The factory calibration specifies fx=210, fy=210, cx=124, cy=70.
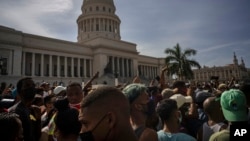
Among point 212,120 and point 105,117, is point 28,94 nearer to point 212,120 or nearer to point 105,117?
point 105,117

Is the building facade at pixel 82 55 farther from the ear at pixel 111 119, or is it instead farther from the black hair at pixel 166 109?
the ear at pixel 111 119

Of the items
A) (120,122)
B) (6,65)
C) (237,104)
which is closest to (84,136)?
(120,122)

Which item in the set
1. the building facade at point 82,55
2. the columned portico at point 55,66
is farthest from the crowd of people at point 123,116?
the columned portico at point 55,66

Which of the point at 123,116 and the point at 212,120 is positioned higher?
the point at 123,116

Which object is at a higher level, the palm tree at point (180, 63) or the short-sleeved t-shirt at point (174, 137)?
the palm tree at point (180, 63)

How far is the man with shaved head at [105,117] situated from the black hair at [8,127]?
1.14 metres

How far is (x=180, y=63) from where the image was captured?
33.8 meters

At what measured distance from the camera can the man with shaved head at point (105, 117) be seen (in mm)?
1440

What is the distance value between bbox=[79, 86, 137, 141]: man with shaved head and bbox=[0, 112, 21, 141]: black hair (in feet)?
3.75

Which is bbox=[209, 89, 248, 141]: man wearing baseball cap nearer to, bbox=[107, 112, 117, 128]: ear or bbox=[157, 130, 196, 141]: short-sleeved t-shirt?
bbox=[157, 130, 196, 141]: short-sleeved t-shirt

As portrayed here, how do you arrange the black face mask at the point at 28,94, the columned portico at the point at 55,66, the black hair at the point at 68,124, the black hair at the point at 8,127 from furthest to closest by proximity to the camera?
the columned portico at the point at 55,66 → the black face mask at the point at 28,94 → the black hair at the point at 68,124 → the black hair at the point at 8,127

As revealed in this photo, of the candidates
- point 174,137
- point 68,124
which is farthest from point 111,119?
point 174,137

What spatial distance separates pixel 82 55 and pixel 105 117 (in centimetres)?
4716

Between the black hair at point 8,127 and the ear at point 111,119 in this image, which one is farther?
the black hair at point 8,127
